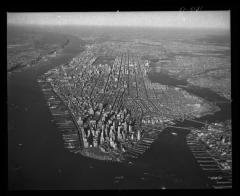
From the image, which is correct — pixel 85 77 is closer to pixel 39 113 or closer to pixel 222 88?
pixel 39 113

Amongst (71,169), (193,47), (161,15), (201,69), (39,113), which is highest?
(161,15)

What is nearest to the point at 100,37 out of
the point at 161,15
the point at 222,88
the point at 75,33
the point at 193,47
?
the point at 75,33

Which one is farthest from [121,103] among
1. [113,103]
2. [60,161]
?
[60,161]
